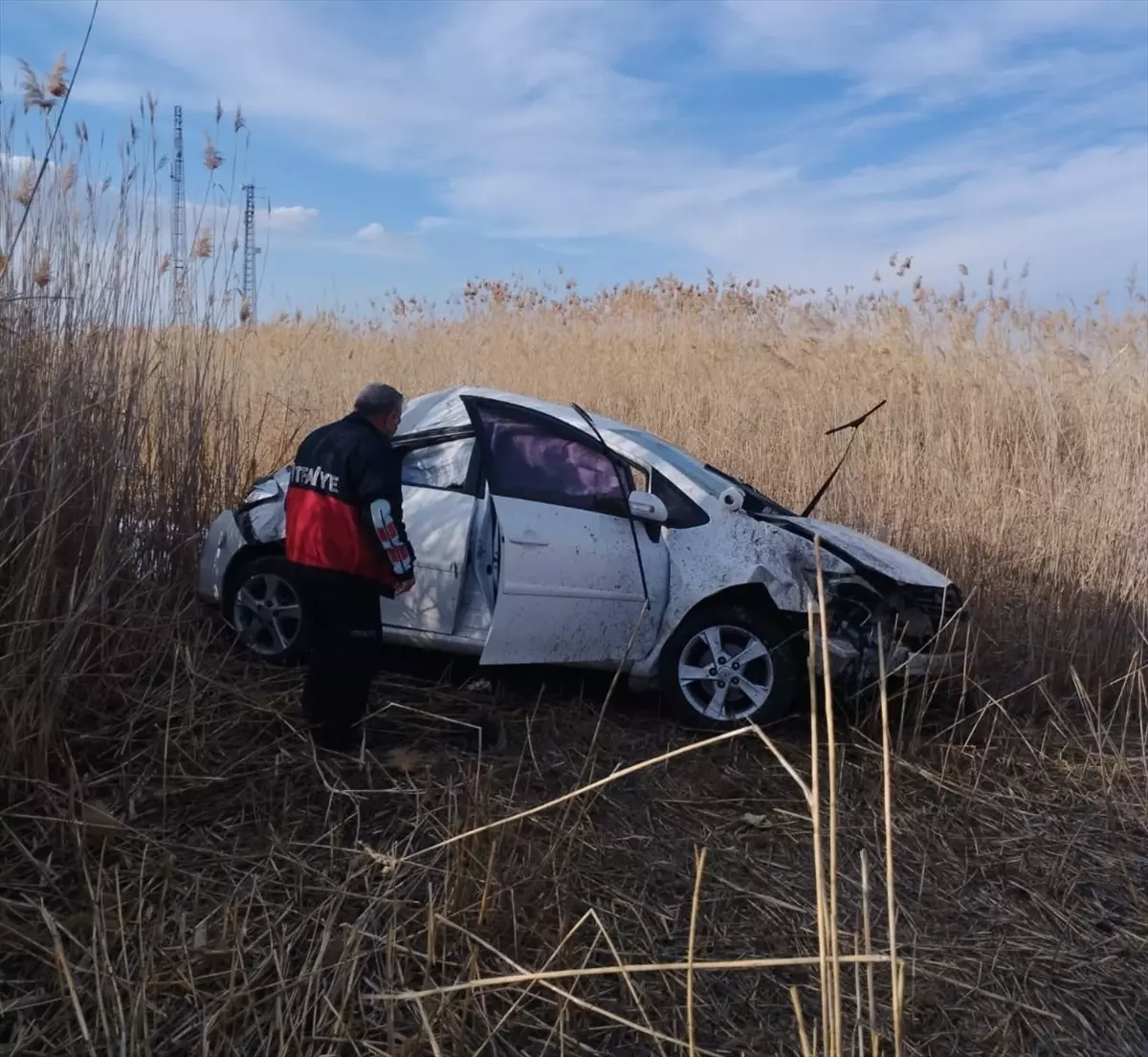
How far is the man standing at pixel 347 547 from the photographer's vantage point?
14.4 ft

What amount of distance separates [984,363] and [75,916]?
33.8 feet

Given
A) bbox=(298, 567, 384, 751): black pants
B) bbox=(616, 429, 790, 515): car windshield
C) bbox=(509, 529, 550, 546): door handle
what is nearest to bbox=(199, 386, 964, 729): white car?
bbox=(509, 529, 550, 546): door handle

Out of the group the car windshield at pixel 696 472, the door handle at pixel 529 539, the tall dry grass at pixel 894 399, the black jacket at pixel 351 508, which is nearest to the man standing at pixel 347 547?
the black jacket at pixel 351 508

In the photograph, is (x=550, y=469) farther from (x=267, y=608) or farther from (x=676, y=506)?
(x=267, y=608)

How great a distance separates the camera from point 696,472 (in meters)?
5.99

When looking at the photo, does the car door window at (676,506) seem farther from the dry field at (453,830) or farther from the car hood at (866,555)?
the dry field at (453,830)

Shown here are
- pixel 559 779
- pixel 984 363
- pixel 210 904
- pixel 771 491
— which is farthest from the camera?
pixel 984 363

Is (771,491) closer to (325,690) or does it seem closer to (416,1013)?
(325,690)

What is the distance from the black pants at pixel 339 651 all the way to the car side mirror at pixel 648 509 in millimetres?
1447

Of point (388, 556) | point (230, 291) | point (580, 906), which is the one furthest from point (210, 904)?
point (230, 291)

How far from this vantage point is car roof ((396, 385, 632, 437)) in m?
5.70

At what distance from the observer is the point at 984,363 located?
37.1 ft

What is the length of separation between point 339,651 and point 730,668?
6.45 ft

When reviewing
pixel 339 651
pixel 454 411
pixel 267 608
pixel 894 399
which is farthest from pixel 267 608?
pixel 894 399
